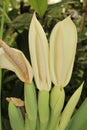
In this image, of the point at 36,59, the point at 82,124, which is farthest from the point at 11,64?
the point at 82,124

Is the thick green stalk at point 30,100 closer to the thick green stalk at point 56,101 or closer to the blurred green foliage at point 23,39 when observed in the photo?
the thick green stalk at point 56,101

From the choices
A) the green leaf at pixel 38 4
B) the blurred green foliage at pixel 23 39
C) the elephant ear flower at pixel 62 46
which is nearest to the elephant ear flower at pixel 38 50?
the elephant ear flower at pixel 62 46

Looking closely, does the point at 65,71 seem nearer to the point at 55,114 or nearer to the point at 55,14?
the point at 55,114

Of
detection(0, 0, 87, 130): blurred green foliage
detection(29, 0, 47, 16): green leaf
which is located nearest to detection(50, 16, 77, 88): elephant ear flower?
detection(29, 0, 47, 16): green leaf

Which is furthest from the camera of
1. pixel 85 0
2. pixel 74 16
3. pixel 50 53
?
pixel 74 16

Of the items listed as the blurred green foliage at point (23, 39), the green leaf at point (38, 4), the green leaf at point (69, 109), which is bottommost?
the blurred green foliage at point (23, 39)

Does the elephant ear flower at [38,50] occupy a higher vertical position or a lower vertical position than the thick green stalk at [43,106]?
higher
